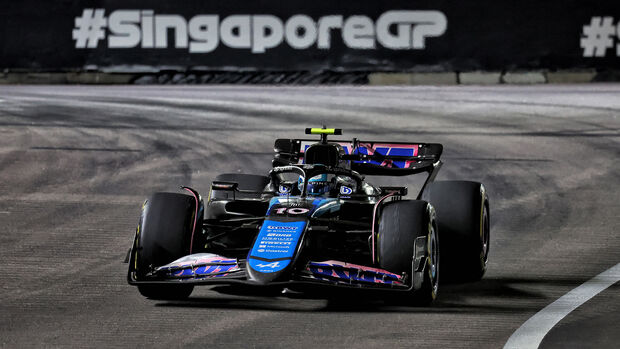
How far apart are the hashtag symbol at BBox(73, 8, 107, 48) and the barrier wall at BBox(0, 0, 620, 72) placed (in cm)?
2

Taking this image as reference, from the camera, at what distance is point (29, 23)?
86.5 feet

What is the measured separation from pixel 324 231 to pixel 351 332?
1.16 m

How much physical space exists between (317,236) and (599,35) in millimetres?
18070

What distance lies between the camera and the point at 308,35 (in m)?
25.8

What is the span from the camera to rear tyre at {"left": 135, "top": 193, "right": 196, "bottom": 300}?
8078mm

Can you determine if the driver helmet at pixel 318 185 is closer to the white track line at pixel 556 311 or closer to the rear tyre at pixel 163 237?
the rear tyre at pixel 163 237

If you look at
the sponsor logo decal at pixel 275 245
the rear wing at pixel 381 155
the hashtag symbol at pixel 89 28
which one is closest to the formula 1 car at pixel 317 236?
the sponsor logo decal at pixel 275 245

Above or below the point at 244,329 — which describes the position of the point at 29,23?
above

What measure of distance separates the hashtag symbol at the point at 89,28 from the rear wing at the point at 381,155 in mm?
16700

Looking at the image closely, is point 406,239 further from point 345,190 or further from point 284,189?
point 284,189

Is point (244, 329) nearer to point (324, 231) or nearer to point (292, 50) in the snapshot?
point (324, 231)

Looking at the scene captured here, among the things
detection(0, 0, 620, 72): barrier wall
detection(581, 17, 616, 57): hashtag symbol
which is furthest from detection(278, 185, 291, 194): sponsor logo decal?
detection(581, 17, 616, 57): hashtag symbol

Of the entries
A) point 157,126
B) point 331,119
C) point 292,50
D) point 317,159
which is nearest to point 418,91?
point 292,50

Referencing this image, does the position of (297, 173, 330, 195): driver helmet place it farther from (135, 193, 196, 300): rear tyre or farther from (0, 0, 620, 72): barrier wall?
(0, 0, 620, 72): barrier wall
